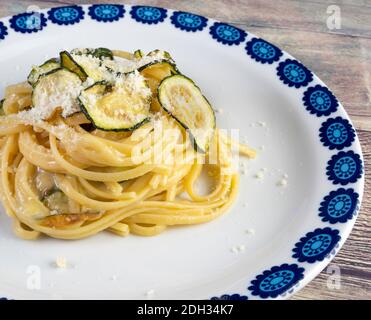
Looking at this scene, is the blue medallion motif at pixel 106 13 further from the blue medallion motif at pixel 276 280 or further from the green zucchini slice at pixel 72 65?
the blue medallion motif at pixel 276 280

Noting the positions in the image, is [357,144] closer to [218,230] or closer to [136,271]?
[218,230]

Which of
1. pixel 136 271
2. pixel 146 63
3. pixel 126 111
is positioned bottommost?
pixel 136 271

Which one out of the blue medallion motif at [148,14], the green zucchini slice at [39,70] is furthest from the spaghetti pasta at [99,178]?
the blue medallion motif at [148,14]

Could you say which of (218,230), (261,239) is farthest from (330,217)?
(218,230)

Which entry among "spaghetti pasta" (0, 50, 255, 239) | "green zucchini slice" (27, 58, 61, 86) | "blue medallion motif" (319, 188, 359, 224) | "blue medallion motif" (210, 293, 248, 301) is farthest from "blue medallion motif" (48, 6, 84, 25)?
"blue medallion motif" (210, 293, 248, 301)

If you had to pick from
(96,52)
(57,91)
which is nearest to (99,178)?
(57,91)

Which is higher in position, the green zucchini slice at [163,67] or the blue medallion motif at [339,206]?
the green zucchini slice at [163,67]
